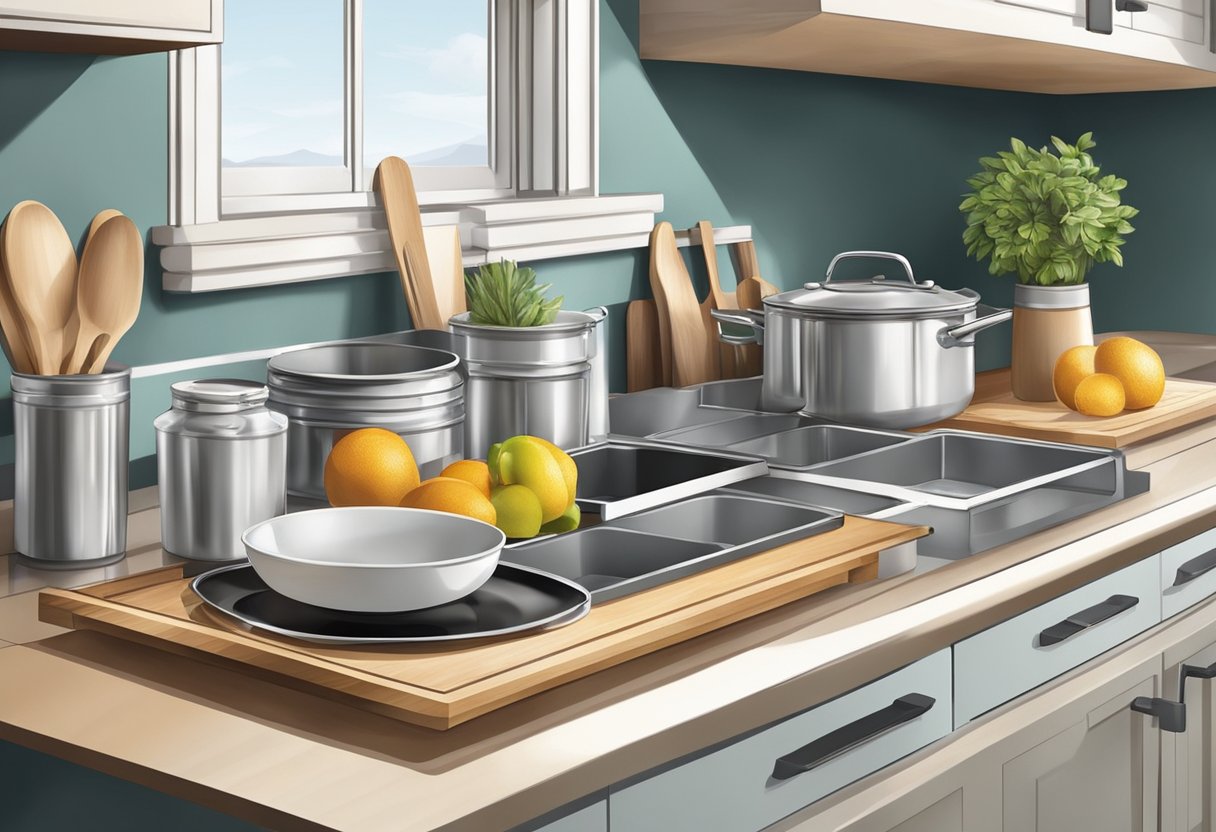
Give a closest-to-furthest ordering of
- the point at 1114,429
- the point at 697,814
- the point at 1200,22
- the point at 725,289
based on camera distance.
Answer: the point at 697,814, the point at 1114,429, the point at 725,289, the point at 1200,22

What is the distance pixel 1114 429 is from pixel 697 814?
1.15 meters

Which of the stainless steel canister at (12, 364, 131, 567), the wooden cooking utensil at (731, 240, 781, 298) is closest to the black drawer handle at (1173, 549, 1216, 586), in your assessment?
the wooden cooking utensil at (731, 240, 781, 298)

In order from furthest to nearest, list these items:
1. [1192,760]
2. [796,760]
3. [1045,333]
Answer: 1. [1045,333]
2. [1192,760]
3. [796,760]

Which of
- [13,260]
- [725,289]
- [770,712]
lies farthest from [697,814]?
[725,289]

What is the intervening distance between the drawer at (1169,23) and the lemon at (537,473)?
1729mm

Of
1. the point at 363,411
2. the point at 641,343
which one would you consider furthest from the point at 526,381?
the point at 641,343

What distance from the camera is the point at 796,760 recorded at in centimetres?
110

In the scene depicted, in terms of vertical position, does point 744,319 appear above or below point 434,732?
above

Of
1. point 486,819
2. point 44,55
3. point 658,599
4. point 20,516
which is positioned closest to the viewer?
point 486,819

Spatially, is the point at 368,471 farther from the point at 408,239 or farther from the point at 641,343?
the point at 641,343

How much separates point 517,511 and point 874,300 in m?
0.81

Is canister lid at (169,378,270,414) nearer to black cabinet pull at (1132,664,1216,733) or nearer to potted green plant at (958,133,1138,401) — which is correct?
black cabinet pull at (1132,664,1216,733)

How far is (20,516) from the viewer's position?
1279mm

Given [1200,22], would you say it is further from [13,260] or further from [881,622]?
[13,260]
